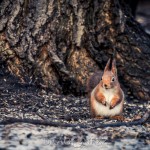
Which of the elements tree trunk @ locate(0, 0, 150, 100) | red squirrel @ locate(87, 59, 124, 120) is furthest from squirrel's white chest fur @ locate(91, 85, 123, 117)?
tree trunk @ locate(0, 0, 150, 100)

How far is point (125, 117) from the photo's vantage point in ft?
20.1

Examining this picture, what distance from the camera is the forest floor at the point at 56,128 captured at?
4980mm

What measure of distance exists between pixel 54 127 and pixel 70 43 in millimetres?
1879

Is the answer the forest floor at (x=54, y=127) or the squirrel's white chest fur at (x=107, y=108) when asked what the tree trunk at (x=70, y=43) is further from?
the squirrel's white chest fur at (x=107, y=108)

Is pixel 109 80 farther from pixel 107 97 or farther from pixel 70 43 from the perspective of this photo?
pixel 70 43

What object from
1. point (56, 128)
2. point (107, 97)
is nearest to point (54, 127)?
point (56, 128)

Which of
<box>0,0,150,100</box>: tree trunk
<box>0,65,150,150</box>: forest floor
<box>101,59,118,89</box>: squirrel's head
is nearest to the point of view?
<box>0,65,150,150</box>: forest floor

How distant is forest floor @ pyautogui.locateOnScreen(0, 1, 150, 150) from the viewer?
4.98m

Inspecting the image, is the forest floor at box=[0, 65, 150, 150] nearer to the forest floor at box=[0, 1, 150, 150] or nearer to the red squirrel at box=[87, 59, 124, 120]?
the forest floor at box=[0, 1, 150, 150]

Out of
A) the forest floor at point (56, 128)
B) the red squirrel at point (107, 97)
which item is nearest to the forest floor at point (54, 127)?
the forest floor at point (56, 128)

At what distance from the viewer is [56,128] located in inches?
205

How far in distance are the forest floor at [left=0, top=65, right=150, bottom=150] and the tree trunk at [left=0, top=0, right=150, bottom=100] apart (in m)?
0.24

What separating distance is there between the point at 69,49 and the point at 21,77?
0.65 metres

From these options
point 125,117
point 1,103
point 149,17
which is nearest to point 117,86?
Result: point 125,117
